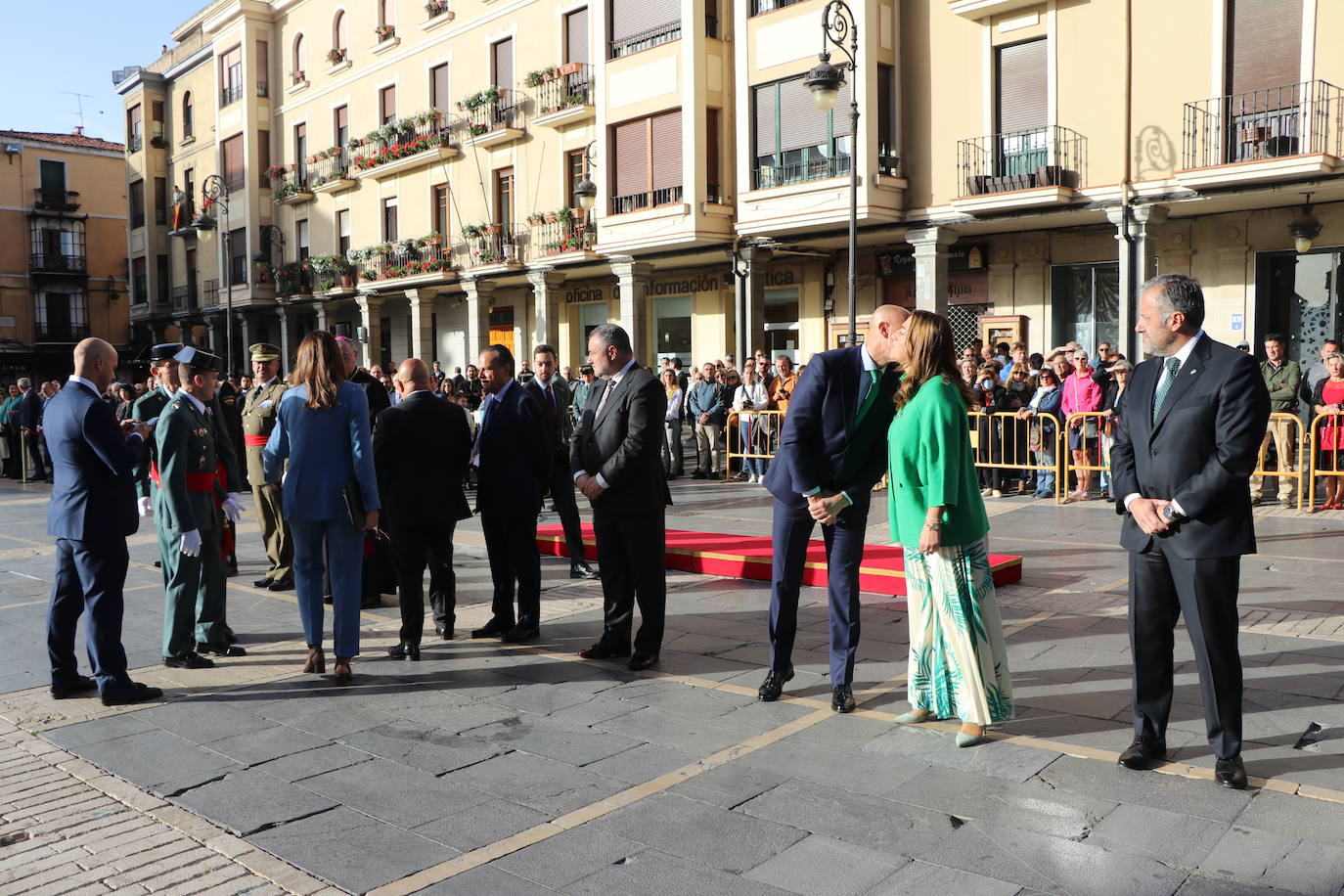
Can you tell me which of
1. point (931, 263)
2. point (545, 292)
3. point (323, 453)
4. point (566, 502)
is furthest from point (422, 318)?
point (323, 453)

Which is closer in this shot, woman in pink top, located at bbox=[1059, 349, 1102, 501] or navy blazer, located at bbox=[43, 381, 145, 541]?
navy blazer, located at bbox=[43, 381, 145, 541]

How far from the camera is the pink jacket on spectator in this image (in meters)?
13.4

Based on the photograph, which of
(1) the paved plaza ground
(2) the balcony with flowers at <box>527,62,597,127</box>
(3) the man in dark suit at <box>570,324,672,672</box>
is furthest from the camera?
(2) the balcony with flowers at <box>527,62,597,127</box>

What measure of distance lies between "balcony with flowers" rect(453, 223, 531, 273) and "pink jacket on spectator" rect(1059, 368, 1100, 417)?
1580cm

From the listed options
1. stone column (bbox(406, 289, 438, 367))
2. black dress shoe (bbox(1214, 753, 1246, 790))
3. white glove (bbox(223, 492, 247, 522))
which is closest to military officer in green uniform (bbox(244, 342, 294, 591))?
white glove (bbox(223, 492, 247, 522))

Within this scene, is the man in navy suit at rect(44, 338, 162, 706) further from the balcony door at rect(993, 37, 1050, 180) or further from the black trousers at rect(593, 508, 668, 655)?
the balcony door at rect(993, 37, 1050, 180)

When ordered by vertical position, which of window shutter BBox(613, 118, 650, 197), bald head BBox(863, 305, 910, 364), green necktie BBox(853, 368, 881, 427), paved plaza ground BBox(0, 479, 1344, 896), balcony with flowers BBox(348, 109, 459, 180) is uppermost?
balcony with flowers BBox(348, 109, 459, 180)

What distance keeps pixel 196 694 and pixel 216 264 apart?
121ft

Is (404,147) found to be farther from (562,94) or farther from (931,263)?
(931,263)

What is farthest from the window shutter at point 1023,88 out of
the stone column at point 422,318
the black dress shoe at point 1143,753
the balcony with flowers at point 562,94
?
the stone column at point 422,318

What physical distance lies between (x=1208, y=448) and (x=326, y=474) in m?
4.26

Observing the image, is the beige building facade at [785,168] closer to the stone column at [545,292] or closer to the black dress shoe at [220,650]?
the stone column at [545,292]

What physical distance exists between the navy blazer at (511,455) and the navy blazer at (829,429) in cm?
212

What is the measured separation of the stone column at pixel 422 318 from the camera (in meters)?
30.1
